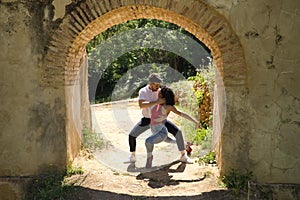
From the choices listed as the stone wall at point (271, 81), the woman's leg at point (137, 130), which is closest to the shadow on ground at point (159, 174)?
the woman's leg at point (137, 130)

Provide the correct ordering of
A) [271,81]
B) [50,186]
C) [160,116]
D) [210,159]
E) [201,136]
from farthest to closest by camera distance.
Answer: [201,136]
[210,159]
[160,116]
[50,186]
[271,81]

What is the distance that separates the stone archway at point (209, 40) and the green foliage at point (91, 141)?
2.05 m

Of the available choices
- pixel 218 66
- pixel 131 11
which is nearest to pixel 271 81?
pixel 218 66

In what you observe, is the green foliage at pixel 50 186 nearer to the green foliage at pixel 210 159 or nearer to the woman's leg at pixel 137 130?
the woman's leg at pixel 137 130

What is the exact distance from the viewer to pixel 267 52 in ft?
15.6

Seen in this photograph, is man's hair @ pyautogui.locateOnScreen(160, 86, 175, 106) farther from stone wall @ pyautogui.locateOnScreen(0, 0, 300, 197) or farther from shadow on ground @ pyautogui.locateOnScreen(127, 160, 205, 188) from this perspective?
shadow on ground @ pyautogui.locateOnScreen(127, 160, 205, 188)

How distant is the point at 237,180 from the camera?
4.88 meters

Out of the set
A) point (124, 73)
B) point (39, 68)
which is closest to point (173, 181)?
point (39, 68)

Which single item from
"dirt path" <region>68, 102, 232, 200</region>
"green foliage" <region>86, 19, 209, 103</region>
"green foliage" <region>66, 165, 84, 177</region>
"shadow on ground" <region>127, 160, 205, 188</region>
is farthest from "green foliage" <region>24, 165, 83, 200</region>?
"green foliage" <region>86, 19, 209, 103</region>

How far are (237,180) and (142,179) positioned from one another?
1474 mm

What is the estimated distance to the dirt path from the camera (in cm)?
495

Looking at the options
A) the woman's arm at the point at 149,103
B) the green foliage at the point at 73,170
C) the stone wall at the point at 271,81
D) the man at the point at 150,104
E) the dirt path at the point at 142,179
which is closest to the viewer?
the stone wall at the point at 271,81

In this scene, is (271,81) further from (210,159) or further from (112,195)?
(112,195)

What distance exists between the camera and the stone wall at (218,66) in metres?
4.76
